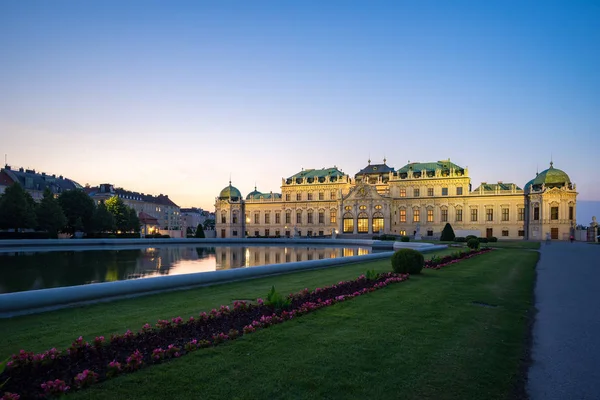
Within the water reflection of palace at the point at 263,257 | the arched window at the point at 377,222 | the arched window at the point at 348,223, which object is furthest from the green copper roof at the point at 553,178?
the water reflection of palace at the point at 263,257

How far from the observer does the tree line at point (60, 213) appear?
4938 cm

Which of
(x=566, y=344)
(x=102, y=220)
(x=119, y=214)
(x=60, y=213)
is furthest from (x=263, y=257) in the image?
(x=119, y=214)

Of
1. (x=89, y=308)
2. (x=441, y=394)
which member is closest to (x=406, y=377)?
(x=441, y=394)

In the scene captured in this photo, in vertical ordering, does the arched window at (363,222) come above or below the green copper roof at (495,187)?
below

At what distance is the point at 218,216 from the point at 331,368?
90288 mm

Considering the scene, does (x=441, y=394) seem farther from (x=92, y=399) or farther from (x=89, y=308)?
(x=89, y=308)

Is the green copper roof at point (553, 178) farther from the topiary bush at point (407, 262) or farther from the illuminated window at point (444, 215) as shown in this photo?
the topiary bush at point (407, 262)

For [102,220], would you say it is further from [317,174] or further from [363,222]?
[363,222]

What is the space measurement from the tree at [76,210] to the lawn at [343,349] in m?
56.7

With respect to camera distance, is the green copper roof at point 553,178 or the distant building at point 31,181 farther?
the distant building at point 31,181

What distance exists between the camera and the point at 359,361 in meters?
6.05

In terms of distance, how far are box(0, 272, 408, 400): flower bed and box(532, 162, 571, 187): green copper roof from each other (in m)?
73.7

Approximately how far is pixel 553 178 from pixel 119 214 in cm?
8083

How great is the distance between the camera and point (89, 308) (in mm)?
9852
